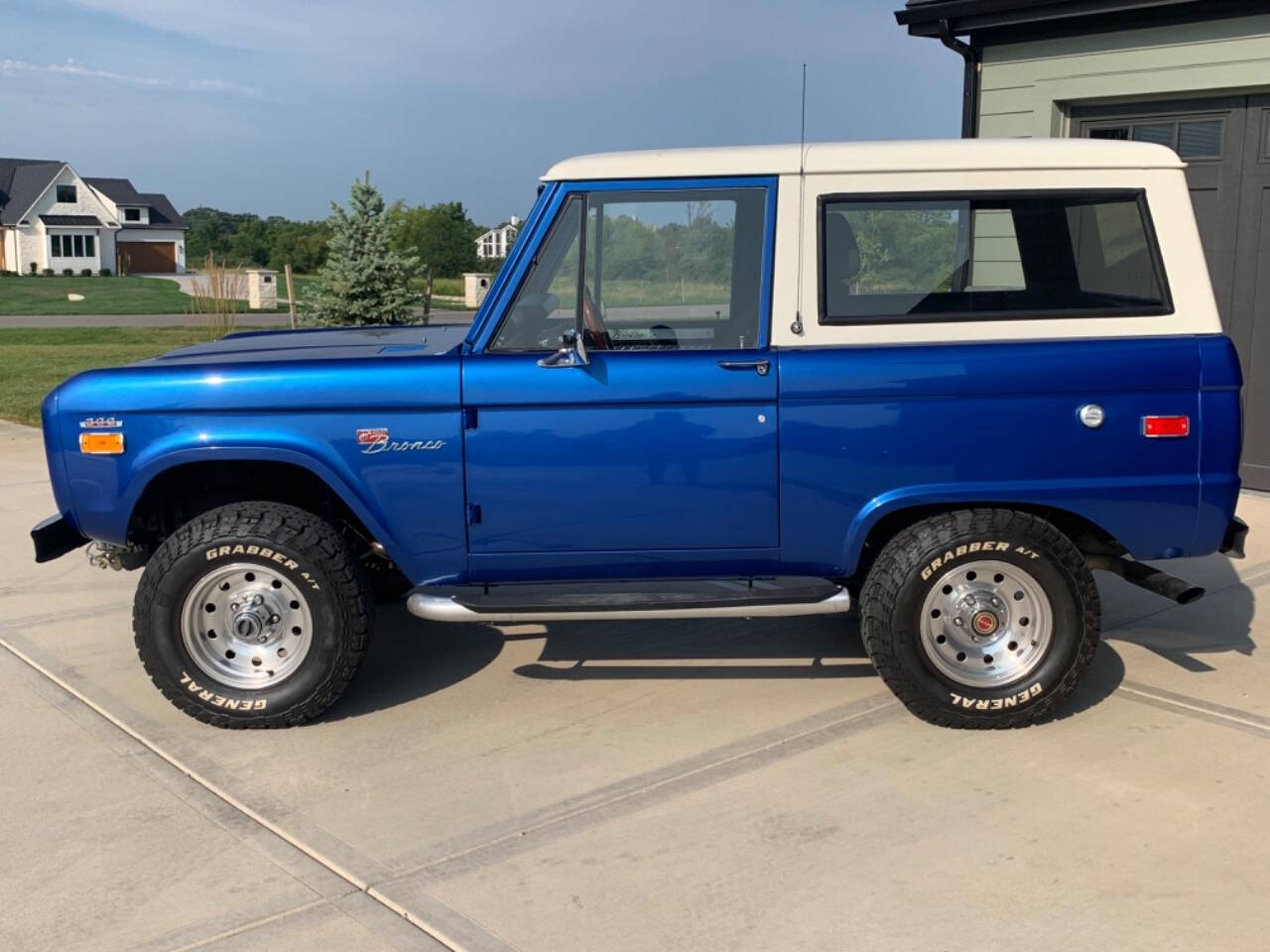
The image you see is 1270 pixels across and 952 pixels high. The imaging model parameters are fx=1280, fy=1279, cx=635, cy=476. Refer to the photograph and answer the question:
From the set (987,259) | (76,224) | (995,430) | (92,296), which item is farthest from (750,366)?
(76,224)

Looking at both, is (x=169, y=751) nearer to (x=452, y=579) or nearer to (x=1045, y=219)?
(x=452, y=579)

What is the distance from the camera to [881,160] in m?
4.68

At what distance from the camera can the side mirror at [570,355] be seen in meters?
4.57

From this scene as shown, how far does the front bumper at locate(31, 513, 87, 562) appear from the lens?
501 centimetres

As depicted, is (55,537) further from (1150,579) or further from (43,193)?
(43,193)

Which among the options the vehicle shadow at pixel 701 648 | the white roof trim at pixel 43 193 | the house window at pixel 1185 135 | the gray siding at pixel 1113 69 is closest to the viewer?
the vehicle shadow at pixel 701 648

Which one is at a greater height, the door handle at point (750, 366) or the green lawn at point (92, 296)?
the green lawn at point (92, 296)

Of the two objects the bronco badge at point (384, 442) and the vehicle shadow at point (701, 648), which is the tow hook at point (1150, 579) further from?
the bronco badge at point (384, 442)

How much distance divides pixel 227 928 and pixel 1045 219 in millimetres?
3663

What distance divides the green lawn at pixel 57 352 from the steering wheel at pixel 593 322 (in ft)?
31.2

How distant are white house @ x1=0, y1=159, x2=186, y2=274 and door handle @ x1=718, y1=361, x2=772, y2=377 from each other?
74.1 meters

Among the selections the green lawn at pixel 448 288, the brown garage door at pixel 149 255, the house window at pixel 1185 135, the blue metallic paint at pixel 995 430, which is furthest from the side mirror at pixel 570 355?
the brown garage door at pixel 149 255

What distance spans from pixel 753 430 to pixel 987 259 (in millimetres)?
1150

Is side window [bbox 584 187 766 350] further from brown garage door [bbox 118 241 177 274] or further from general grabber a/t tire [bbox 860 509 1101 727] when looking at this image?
brown garage door [bbox 118 241 177 274]
